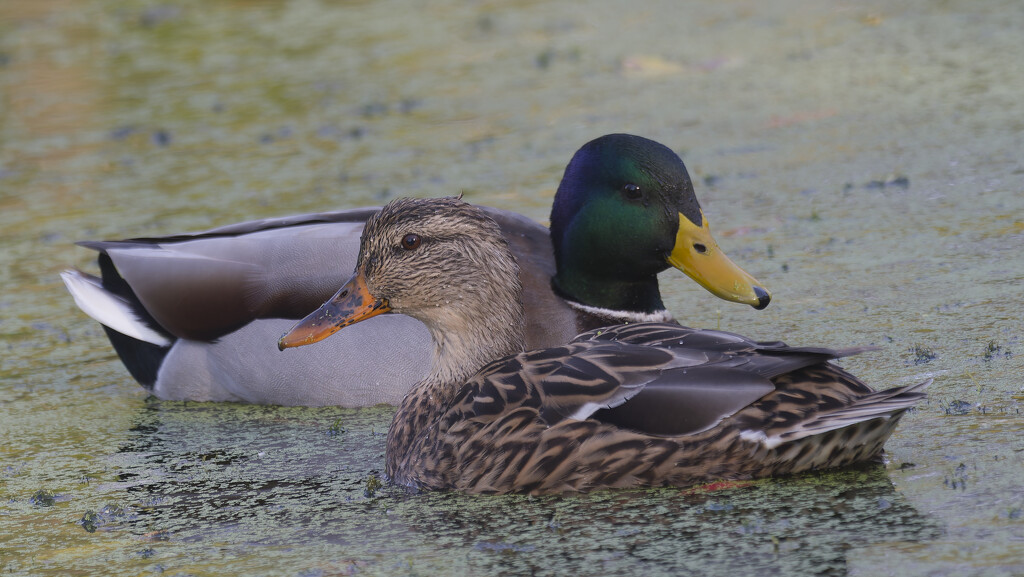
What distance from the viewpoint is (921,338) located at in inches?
221

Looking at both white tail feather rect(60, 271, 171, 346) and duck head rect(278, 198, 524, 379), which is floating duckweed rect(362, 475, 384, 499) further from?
white tail feather rect(60, 271, 171, 346)

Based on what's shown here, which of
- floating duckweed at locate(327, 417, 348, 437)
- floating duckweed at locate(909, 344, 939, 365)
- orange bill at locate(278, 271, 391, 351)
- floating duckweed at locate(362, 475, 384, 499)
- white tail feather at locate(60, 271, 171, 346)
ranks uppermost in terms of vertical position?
orange bill at locate(278, 271, 391, 351)

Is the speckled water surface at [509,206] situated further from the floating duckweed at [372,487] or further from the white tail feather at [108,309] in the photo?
the white tail feather at [108,309]

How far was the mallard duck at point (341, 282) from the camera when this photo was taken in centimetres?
549

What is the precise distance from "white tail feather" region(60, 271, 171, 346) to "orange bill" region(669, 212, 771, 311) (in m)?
2.42

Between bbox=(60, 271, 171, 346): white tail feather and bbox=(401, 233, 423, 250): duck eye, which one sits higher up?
bbox=(401, 233, 423, 250): duck eye

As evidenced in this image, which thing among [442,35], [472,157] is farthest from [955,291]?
[442,35]

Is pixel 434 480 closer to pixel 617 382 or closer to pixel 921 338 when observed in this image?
pixel 617 382

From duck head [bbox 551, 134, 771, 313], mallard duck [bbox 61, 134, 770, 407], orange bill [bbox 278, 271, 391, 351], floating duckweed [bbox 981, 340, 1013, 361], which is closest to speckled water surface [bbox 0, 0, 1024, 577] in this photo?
floating duckweed [bbox 981, 340, 1013, 361]

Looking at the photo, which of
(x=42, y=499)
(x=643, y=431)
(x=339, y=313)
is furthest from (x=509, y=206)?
(x=643, y=431)

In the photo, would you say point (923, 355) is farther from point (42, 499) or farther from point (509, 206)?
point (509, 206)

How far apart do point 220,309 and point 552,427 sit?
2358mm

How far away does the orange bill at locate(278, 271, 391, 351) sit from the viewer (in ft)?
15.9

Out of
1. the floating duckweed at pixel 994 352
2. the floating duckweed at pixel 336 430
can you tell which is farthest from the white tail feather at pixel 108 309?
the floating duckweed at pixel 994 352
